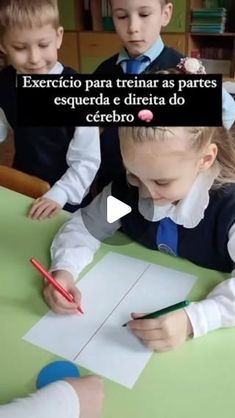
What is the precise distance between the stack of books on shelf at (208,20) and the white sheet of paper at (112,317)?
2.06 m

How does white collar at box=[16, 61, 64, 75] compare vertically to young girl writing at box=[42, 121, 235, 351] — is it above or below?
above

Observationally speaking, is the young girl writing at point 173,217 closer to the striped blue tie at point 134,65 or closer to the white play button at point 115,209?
the white play button at point 115,209

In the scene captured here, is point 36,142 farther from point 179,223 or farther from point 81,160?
point 179,223

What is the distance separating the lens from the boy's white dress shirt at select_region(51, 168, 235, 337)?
1.75 feet

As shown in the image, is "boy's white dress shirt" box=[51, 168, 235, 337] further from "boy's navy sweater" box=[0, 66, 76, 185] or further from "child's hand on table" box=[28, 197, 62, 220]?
"boy's navy sweater" box=[0, 66, 76, 185]

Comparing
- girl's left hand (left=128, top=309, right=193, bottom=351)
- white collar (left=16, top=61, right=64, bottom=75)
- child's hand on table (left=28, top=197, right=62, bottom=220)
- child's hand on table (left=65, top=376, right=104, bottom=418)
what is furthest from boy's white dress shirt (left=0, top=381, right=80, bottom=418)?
white collar (left=16, top=61, right=64, bottom=75)

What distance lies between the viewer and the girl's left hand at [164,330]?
0.50m

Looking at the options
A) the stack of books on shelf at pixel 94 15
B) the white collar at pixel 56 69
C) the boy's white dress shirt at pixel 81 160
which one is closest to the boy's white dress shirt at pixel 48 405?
the boy's white dress shirt at pixel 81 160

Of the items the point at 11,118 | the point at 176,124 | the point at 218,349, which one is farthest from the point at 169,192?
the point at 11,118

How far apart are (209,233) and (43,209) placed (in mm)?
325

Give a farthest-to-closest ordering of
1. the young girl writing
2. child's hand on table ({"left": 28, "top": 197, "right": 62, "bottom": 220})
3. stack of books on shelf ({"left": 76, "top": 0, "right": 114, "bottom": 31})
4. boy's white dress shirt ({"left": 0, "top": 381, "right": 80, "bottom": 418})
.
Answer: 1. stack of books on shelf ({"left": 76, "top": 0, "right": 114, "bottom": 31})
2. child's hand on table ({"left": 28, "top": 197, "right": 62, "bottom": 220})
3. the young girl writing
4. boy's white dress shirt ({"left": 0, "top": 381, "right": 80, "bottom": 418})

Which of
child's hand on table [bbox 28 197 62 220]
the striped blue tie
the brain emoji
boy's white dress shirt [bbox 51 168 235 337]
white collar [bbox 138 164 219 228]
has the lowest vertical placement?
child's hand on table [bbox 28 197 62 220]

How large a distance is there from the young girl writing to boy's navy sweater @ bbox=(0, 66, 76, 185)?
1.49 ft

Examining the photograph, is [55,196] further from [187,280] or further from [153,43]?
[153,43]
